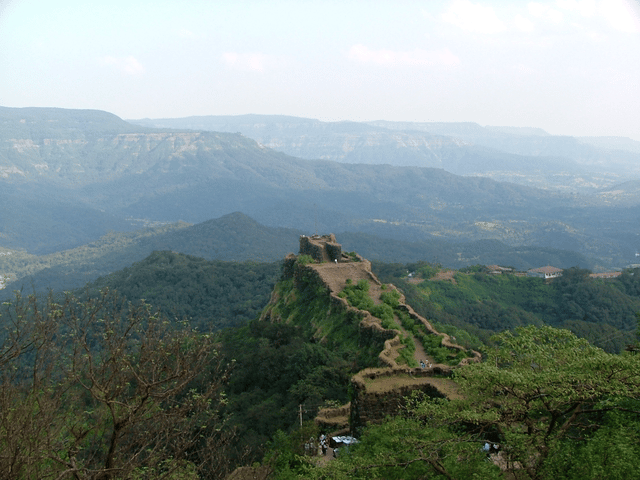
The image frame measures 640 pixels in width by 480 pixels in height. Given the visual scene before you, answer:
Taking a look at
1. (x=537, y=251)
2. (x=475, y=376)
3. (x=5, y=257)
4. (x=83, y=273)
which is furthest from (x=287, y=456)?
(x=5, y=257)

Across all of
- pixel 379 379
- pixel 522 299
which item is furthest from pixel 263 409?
pixel 522 299

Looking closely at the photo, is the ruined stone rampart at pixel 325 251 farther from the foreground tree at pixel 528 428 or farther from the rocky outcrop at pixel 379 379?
the foreground tree at pixel 528 428

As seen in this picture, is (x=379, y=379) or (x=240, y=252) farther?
(x=240, y=252)

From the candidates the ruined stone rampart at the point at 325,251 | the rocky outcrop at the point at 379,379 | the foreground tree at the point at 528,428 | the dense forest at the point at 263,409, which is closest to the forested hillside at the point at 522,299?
the ruined stone rampart at the point at 325,251

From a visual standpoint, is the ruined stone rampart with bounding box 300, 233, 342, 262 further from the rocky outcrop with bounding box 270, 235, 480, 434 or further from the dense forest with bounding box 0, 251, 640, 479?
the dense forest with bounding box 0, 251, 640, 479

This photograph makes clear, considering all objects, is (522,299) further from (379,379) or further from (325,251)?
(379,379)

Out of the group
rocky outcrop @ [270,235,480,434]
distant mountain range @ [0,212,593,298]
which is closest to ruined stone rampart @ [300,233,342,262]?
rocky outcrop @ [270,235,480,434]

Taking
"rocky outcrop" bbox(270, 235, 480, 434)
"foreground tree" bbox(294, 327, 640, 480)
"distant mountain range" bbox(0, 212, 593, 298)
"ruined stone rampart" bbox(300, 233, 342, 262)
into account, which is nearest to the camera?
"foreground tree" bbox(294, 327, 640, 480)

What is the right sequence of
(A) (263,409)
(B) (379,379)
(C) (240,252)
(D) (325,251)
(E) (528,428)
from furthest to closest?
(C) (240,252)
(D) (325,251)
(A) (263,409)
(B) (379,379)
(E) (528,428)

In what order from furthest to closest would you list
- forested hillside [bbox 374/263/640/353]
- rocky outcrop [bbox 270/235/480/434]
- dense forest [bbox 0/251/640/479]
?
forested hillside [bbox 374/263/640/353], rocky outcrop [bbox 270/235/480/434], dense forest [bbox 0/251/640/479]
